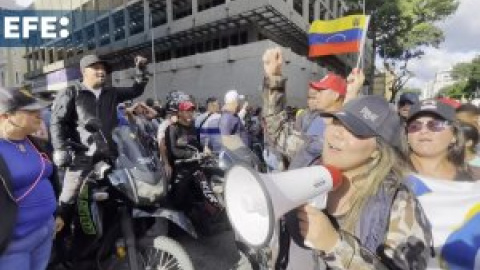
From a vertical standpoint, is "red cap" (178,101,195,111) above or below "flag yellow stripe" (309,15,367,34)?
below

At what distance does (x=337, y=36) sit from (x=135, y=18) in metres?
24.0

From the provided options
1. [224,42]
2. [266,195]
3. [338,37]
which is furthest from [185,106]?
[224,42]

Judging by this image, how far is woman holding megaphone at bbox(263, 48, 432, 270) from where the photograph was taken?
1.43m

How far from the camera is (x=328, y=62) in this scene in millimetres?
40656

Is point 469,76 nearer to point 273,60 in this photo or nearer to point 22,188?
point 273,60

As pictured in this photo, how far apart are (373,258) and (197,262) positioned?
135 inches

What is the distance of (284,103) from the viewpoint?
302 centimetres

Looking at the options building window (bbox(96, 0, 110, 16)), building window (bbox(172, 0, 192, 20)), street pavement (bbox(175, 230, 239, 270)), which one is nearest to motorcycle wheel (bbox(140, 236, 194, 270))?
street pavement (bbox(175, 230, 239, 270))

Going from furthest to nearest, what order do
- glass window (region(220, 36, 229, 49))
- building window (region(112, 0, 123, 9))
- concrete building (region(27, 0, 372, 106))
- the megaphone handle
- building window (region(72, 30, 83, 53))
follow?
1. building window (region(72, 30, 83, 53))
2. building window (region(112, 0, 123, 9))
3. glass window (region(220, 36, 229, 49))
4. concrete building (region(27, 0, 372, 106))
5. the megaphone handle

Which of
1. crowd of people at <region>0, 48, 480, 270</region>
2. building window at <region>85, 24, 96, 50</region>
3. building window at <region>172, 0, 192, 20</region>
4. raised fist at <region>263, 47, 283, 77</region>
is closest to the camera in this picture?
crowd of people at <region>0, 48, 480, 270</region>

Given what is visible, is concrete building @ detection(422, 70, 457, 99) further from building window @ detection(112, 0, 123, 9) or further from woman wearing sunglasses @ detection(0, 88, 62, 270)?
woman wearing sunglasses @ detection(0, 88, 62, 270)

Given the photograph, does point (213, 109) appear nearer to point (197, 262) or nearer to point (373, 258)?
point (197, 262)

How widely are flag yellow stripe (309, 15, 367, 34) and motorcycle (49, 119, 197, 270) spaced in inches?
388

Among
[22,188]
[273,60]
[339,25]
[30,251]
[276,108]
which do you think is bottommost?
[30,251]
